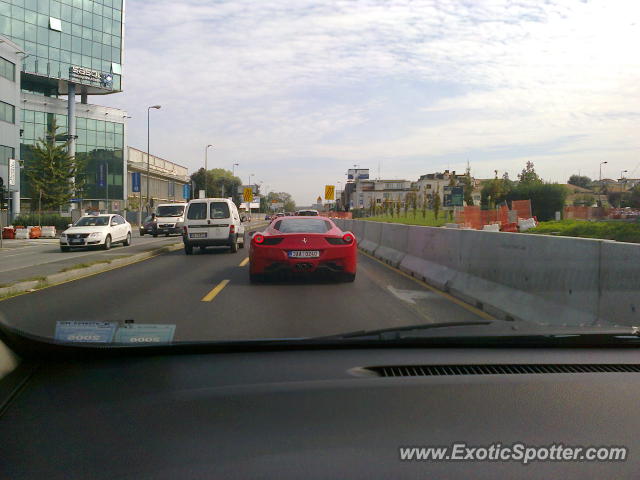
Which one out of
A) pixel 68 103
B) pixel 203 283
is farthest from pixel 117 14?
pixel 203 283

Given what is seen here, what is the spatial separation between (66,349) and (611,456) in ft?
8.74

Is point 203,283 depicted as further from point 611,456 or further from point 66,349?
point 611,456

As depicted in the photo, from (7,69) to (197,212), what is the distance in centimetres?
3295

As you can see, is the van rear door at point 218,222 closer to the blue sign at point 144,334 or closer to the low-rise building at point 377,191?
the blue sign at point 144,334

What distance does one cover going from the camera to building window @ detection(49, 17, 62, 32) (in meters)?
57.6

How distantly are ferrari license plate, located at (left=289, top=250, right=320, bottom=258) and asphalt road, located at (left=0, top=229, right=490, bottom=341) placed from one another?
1.86ft

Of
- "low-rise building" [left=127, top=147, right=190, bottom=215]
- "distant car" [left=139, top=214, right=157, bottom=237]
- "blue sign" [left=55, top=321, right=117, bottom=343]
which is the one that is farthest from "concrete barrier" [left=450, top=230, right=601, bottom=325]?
"low-rise building" [left=127, top=147, right=190, bottom=215]

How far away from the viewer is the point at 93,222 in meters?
23.0

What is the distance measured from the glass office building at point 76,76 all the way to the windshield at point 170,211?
75.4ft

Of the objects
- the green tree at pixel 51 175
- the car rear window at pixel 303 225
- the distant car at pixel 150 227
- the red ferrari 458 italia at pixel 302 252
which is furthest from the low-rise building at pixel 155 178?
the red ferrari 458 italia at pixel 302 252

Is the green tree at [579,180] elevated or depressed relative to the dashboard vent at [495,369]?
elevated

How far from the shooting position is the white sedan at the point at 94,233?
2159cm

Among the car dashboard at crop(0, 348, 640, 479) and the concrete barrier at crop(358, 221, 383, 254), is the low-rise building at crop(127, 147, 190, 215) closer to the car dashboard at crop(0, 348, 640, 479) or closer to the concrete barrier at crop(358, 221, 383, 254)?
the concrete barrier at crop(358, 221, 383, 254)

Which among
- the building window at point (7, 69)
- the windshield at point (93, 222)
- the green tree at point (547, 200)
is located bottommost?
the windshield at point (93, 222)
